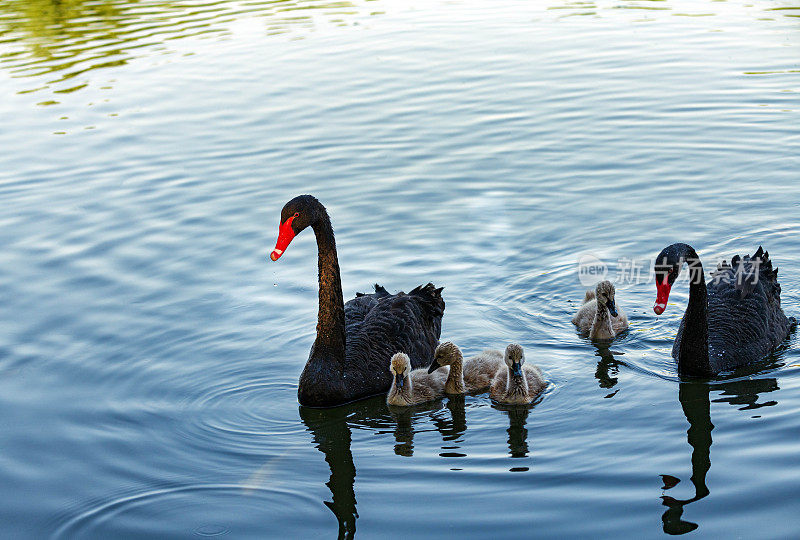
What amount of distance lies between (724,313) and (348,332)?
2.67 metres

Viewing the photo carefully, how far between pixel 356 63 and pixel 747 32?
6.07m

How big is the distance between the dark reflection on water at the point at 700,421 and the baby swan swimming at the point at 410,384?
61.1 inches

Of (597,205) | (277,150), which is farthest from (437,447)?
(277,150)

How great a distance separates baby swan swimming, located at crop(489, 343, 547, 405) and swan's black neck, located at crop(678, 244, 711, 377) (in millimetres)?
941

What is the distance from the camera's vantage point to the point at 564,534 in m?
4.79

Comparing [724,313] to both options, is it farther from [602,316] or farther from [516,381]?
[516,381]

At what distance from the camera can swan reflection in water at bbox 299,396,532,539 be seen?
5539 mm

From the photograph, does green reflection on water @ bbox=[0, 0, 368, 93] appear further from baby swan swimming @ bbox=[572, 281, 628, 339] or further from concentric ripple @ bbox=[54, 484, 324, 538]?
concentric ripple @ bbox=[54, 484, 324, 538]

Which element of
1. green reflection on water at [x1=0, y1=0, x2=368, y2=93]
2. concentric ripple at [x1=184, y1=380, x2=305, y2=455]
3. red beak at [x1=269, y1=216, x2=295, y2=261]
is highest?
green reflection on water at [x1=0, y1=0, x2=368, y2=93]

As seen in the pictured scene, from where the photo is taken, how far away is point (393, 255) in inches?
354

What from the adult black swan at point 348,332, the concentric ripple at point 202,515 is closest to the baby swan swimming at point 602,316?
the adult black swan at point 348,332

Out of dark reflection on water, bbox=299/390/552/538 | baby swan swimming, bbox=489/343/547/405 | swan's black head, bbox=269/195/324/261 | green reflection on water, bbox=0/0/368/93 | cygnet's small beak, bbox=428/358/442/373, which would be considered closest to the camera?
dark reflection on water, bbox=299/390/552/538
